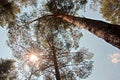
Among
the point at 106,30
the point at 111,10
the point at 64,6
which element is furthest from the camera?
the point at 111,10

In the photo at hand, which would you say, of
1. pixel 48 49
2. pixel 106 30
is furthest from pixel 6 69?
pixel 106 30

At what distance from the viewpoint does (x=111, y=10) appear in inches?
870

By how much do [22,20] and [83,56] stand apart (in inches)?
294

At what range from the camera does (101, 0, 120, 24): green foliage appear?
21.1 meters

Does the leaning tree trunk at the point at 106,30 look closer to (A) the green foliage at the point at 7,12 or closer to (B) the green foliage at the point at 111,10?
(A) the green foliage at the point at 7,12

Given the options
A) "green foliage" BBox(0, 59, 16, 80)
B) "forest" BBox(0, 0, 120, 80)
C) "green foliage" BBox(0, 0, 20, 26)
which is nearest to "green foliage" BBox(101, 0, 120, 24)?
"forest" BBox(0, 0, 120, 80)

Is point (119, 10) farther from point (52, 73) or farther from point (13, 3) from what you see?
point (13, 3)

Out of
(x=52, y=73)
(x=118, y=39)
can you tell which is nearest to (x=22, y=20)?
(x=52, y=73)

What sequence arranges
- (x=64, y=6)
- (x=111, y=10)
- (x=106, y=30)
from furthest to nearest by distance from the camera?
(x=111, y=10) → (x=64, y=6) → (x=106, y=30)

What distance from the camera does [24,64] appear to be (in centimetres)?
1845

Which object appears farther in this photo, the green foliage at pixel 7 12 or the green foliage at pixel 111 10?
the green foliage at pixel 111 10

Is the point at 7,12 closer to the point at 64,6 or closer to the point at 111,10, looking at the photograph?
the point at 64,6

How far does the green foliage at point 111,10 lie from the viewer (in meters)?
21.1

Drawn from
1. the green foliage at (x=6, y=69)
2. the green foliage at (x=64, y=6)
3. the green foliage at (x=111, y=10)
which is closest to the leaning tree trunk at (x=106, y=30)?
the green foliage at (x=64, y=6)
